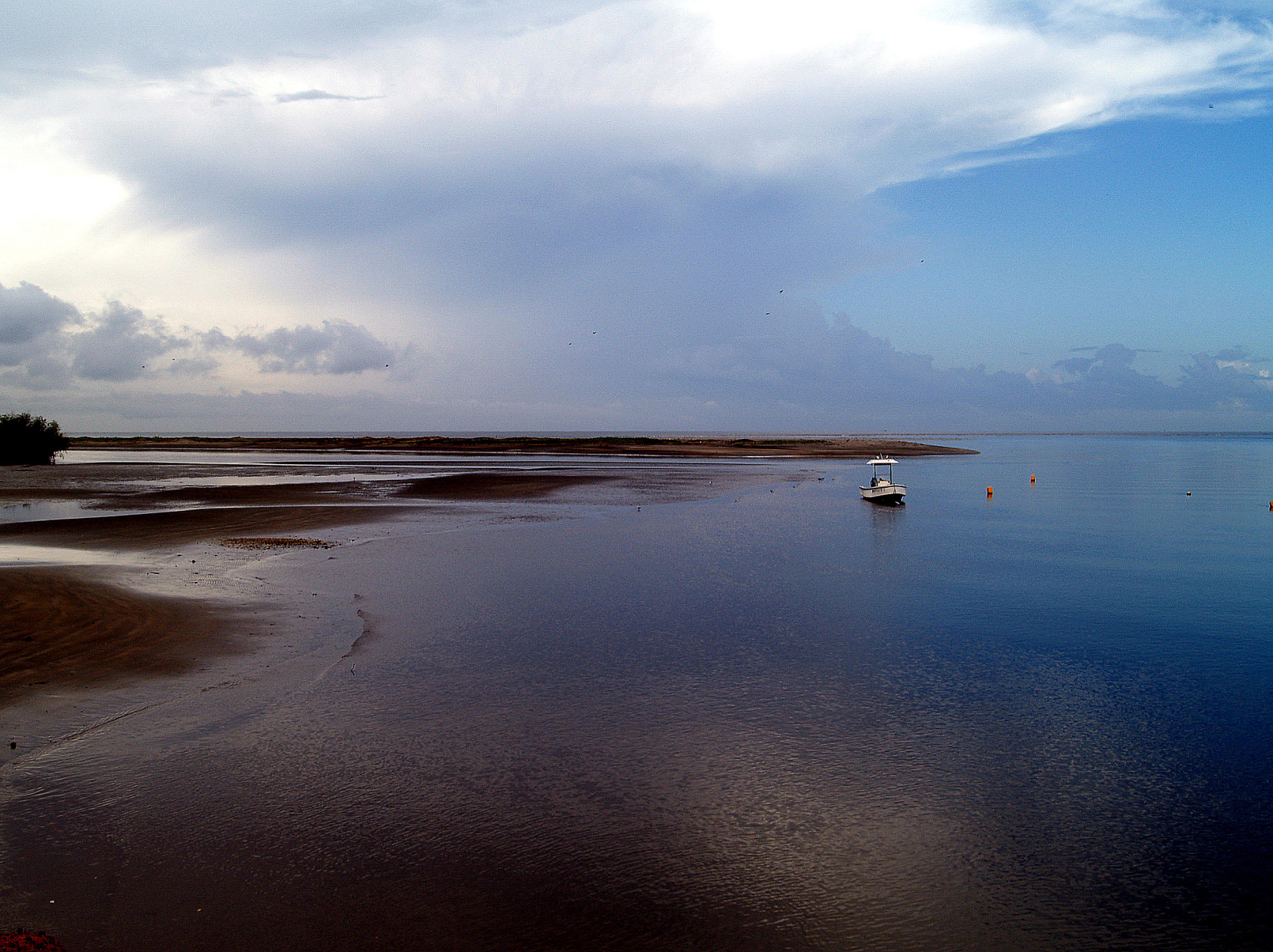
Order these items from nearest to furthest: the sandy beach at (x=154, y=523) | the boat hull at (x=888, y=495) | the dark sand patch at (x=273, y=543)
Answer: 1. the sandy beach at (x=154, y=523)
2. the dark sand patch at (x=273, y=543)
3. the boat hull at (x=888, y=495)

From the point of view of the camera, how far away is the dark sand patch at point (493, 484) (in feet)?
171

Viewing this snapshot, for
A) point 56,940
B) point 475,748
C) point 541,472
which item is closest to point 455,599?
point 475,748

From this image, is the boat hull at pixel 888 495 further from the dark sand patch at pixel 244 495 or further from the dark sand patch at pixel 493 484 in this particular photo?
the dark sand patch at pixel 244 495

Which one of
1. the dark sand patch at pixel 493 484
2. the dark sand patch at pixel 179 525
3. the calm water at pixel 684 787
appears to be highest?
the dark sand patch at pixel 493 484

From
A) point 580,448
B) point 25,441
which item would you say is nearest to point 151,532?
point 25,441

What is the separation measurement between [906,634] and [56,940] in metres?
16.2

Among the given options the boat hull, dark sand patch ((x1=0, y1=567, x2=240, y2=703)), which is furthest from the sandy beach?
the boat hull

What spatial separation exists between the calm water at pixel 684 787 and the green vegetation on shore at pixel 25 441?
75378mm

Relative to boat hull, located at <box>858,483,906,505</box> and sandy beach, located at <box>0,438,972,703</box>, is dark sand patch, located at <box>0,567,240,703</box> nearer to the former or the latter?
sandy beach, located at <box>0,438,972,703</box>

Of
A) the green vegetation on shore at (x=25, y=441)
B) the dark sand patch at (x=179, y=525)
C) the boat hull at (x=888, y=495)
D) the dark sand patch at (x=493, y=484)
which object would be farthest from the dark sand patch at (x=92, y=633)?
the green vegetation on shore at (x=25, y=441)

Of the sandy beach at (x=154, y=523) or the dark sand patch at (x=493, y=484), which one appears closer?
the sandy beach at (x=154, y=523)

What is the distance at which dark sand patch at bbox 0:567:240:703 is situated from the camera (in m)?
14.2

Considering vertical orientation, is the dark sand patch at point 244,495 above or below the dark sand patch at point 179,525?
above

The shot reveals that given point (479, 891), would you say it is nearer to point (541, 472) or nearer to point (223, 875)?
point (223, 875)
